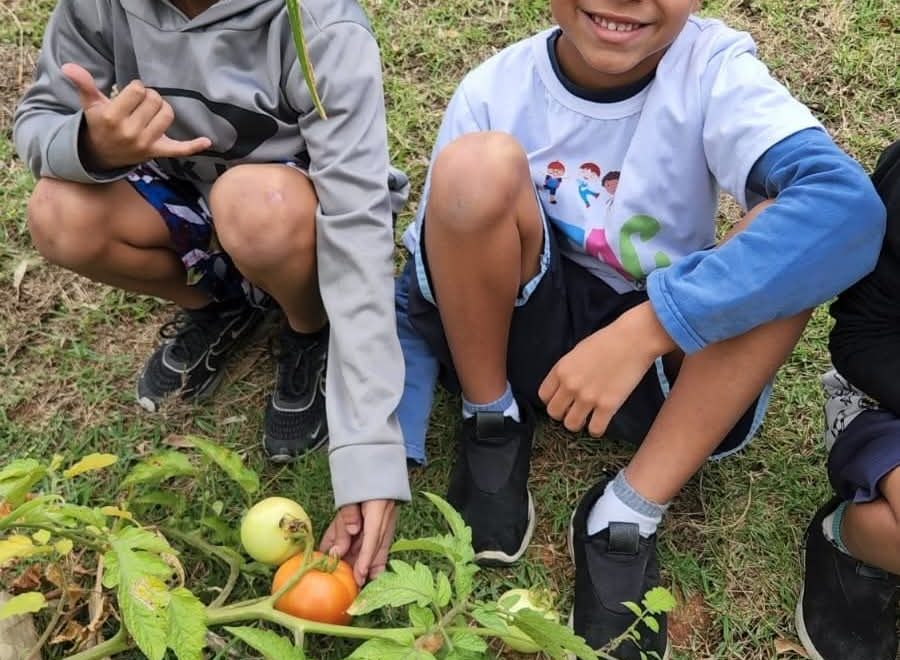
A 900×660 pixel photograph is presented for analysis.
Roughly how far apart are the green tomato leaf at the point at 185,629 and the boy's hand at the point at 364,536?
13.4 inches

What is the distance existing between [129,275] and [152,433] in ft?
1.30

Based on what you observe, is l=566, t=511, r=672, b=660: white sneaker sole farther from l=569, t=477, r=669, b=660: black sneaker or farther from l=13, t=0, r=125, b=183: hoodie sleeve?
l=13, t=0, r=125, b=183: hoodie sleeve

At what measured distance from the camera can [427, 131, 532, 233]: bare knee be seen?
63.1 inches

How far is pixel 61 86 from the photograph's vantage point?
6.08 ft

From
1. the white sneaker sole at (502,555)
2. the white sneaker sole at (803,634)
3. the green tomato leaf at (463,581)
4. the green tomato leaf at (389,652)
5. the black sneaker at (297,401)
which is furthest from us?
the black sneaker at (297,401)

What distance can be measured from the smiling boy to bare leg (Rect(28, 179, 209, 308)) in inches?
21.6

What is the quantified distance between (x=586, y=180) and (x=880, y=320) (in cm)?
61

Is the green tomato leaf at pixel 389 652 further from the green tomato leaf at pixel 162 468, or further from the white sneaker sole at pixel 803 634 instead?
the white sneaker sole at pixel 803 634

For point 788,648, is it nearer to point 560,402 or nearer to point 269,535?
point 560,402

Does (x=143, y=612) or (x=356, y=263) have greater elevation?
(x=356, y=263)

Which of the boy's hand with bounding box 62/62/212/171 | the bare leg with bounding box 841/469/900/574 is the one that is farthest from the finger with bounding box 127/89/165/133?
the bare leg with bounding box 841/469/900/574

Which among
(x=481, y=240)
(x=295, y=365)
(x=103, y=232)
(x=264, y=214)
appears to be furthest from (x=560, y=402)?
(x=103, y=232)

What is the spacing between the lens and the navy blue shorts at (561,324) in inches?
72.1

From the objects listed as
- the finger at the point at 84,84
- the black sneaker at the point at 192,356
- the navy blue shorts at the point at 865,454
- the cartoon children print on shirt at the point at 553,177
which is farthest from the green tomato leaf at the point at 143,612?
the navy blue shorts at the point at 865,454
